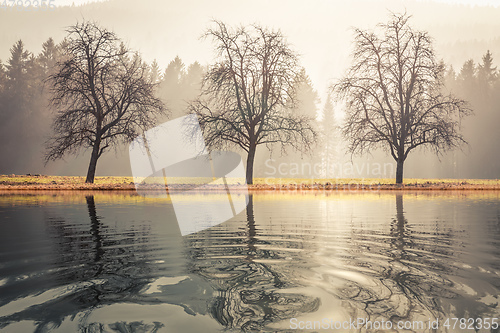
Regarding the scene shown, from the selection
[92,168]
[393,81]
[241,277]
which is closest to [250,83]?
[393,81]

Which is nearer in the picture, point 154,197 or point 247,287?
point 247,287

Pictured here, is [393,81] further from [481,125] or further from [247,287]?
[481,125]

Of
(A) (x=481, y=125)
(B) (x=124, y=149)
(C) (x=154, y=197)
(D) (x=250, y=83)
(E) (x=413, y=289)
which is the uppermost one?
(A) (x=481, y=125)

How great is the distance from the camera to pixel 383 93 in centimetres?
3086

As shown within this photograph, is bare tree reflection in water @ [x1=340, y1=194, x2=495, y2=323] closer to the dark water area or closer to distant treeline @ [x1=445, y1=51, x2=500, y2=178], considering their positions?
the dark water area

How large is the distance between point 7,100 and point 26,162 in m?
8.36

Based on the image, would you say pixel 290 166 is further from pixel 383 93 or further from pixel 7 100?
pixel 7 100
